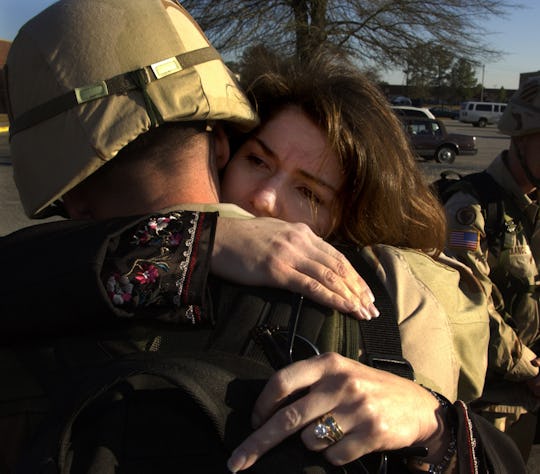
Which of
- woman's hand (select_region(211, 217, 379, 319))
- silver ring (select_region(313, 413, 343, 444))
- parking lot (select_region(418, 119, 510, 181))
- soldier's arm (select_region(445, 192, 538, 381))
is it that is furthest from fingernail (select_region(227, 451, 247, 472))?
parking lot (select_region(418, 119, 510, 181))

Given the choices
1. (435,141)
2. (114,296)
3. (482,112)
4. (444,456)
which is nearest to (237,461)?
(114,296)

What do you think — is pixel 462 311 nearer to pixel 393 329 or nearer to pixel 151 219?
pixel 393 329

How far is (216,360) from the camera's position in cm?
103

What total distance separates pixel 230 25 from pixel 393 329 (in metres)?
18.4

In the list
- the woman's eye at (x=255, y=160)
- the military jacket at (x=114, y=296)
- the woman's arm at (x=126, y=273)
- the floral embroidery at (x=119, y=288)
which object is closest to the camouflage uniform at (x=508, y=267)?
the woman's eye at (x=255, y=160)

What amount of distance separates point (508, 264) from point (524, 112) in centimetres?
108

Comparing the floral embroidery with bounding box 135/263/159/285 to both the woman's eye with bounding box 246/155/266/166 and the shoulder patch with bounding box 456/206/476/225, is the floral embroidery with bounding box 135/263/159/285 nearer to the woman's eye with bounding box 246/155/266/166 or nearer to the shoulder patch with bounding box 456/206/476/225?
the woman's eye with bounding box 246/155/266/166

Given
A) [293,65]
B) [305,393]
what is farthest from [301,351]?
[293,65]

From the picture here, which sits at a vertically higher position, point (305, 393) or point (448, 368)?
point (305, 393)

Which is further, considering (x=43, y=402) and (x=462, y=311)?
(x=462, y=311)

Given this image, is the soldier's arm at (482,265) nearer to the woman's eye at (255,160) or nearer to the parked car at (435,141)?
the woman's eye at (255,160)

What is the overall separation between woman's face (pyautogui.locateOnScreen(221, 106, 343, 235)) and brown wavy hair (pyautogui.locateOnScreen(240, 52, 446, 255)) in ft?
0.11

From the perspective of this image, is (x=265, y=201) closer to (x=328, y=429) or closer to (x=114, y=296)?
(x=114, y=296)

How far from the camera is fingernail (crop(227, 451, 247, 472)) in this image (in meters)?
0.94
